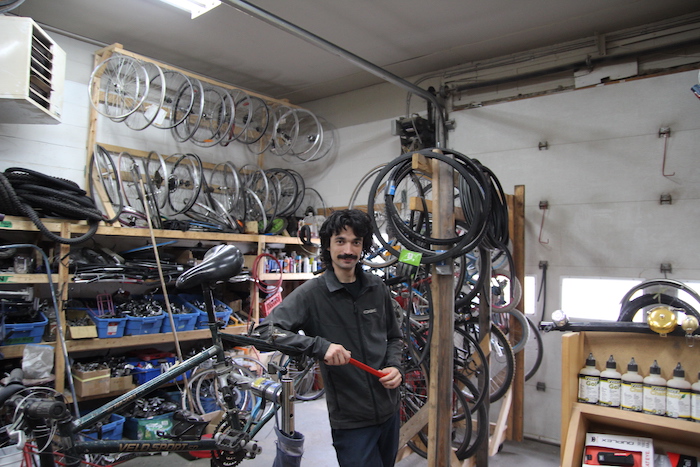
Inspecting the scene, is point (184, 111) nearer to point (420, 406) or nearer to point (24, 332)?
point (24, 332)

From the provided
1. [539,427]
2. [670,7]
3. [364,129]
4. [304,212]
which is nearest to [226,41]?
[364,129]

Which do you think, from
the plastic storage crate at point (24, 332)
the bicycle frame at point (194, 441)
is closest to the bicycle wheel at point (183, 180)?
the plastic storage crate at point (24, 332)

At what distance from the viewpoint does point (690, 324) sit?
1636 millimetres

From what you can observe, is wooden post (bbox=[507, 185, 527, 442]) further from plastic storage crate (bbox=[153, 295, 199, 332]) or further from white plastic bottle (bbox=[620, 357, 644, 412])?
plastic storage crate (bbox=[153, 295, 199, 332])

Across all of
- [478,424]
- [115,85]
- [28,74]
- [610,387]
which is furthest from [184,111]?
[610,387]

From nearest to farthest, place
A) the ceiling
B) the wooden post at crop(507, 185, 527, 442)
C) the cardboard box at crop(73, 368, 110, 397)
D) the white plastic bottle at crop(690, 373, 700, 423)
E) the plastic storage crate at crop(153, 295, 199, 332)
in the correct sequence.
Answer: the white plastic bottle at crop(690, 373, 700, 423), the cardboard box at crop(73, 368, 110, 397), the ceiling, the wooden post at crop(507, 185, 527, 442), the plastic storage crate at crop(153, 295, 199, 332)

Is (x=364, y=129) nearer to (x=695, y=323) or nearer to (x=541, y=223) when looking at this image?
(x=541, y=223)

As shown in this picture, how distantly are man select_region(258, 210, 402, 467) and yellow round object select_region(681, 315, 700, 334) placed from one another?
3.63ft

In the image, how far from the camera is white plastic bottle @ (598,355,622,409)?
5.74 feet

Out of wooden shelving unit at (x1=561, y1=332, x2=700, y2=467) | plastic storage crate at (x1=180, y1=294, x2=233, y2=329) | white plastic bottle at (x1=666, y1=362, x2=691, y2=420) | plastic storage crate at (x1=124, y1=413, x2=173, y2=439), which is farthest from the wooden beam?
plastic storage crate at (x1=180, y1=294, x2=233, y2=329)

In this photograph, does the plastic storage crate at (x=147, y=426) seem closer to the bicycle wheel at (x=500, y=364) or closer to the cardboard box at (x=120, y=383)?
the cardboard box at (x=120, y=383)

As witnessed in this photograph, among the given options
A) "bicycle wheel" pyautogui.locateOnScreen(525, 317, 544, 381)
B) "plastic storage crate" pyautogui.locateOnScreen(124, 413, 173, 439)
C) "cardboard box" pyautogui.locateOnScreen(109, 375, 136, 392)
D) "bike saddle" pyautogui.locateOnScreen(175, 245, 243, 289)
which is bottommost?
"plastic storage crate" pyautogui.locateOnScreen(124, 413, 173, 439)

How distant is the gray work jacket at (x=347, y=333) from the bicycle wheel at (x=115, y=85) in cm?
334

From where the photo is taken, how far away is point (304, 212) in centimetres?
631
